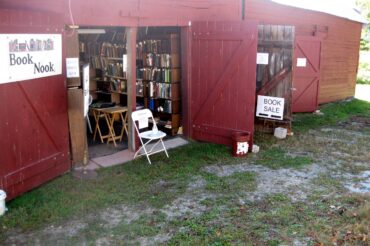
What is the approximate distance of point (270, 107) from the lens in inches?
352

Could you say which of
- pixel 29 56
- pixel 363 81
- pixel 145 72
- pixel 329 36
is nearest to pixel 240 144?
pixel 145 72

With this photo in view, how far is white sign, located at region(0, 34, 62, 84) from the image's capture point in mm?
4980

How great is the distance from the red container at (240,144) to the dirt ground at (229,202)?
0.20 m

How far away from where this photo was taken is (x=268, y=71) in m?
9.02

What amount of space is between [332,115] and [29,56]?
346 inches

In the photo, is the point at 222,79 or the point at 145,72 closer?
the point at 222,79

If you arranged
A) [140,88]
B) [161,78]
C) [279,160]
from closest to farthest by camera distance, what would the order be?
[279,160], [161,78], [140,88]

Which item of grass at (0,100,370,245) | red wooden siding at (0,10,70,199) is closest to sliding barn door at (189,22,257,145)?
grass at (0,100,370,245)

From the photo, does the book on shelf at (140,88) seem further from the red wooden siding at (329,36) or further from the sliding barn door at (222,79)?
the red wooden siding at (329,36)

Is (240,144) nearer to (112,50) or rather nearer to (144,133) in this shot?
(144,133)

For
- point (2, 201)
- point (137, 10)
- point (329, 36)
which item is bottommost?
point (2, 201)

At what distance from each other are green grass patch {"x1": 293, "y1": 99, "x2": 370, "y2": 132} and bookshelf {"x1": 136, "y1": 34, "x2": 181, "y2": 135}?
3024 millimetres

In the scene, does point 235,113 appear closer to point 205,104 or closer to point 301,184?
point 205,104

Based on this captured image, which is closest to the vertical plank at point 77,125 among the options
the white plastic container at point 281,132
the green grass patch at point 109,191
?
the green grass patch at point 109,191
